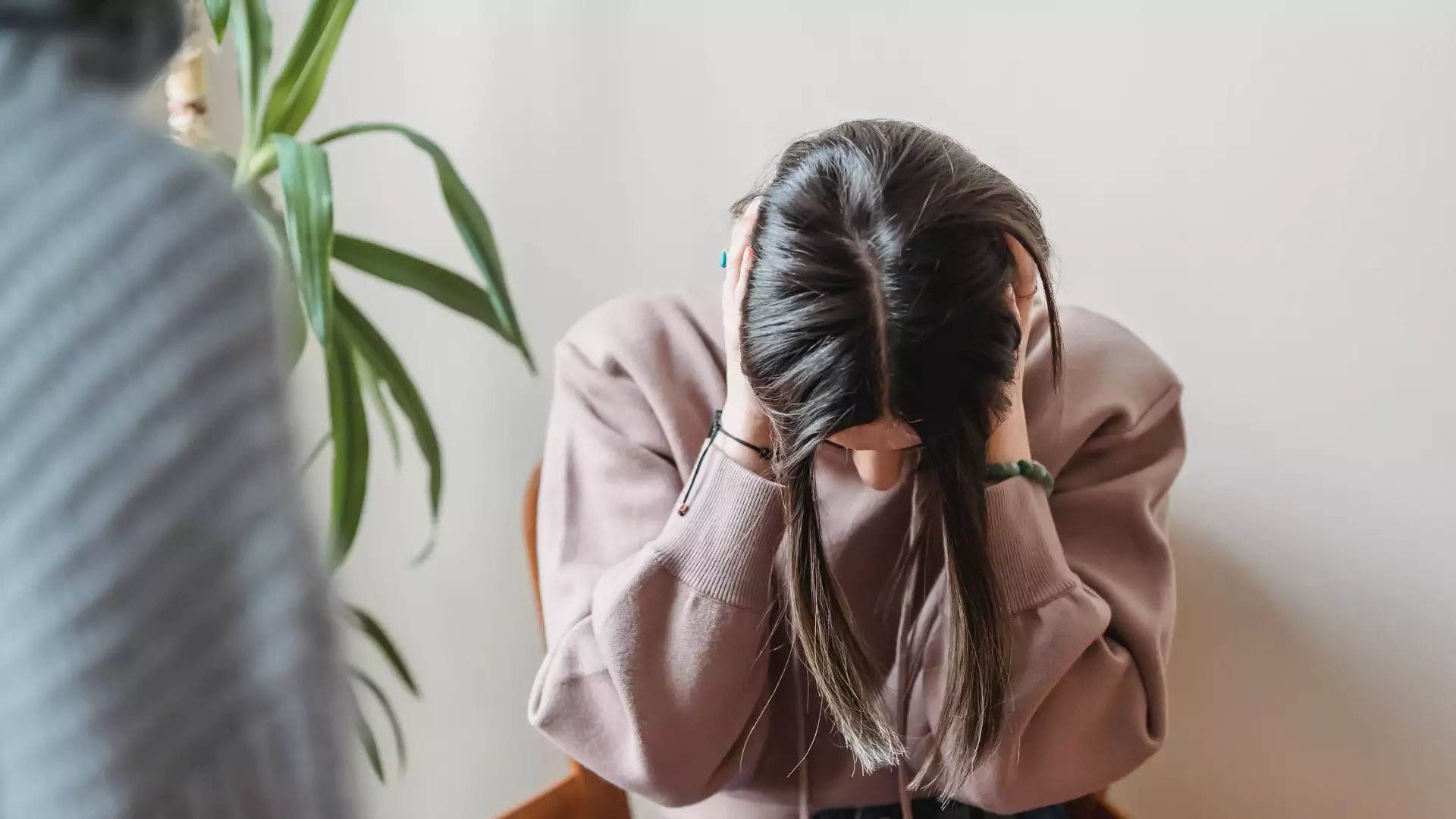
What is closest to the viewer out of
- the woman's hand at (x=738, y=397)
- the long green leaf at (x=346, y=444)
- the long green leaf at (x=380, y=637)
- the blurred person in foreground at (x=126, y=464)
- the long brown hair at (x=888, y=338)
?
the blurred person in foreground at (x=126, y=464)

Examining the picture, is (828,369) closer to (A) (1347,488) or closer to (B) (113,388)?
(B) (113,388)

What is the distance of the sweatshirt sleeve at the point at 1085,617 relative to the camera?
699mm

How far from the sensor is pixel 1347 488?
0.88m

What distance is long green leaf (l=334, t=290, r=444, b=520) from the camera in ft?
2.67

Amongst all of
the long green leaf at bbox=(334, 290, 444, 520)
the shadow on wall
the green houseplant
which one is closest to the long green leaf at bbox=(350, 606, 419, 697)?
the green houseplant

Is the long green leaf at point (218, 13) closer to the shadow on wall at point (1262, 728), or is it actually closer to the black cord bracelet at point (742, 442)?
the black cord bracelet at point (742, 442)

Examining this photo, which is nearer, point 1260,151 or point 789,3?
point 1260,151

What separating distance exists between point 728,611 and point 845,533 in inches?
5.4

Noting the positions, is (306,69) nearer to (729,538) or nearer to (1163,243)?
(729,538)

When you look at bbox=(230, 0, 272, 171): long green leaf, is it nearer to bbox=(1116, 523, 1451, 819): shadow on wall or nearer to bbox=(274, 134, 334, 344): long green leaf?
bbox=(274, 134, 334, 344): long green leaf

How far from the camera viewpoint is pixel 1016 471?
27.9 inches

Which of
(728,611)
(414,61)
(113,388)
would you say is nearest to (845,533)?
(728,611)

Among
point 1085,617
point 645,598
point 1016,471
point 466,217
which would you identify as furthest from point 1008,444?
point 466,217

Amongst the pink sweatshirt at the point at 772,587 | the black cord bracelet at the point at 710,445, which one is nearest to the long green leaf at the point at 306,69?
the pink sweatshirt at the point at 772,587
